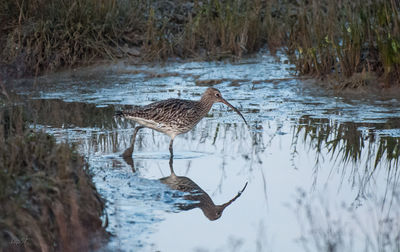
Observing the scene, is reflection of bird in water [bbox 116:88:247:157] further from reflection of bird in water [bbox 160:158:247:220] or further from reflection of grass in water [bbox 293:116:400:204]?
reflection of grass in water [bbox 293:116:400:204]

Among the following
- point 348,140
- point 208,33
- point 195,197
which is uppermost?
point 208,33

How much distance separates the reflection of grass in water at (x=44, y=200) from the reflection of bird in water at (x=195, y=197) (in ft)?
3.21

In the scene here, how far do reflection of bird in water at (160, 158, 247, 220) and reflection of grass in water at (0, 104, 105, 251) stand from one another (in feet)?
3.21

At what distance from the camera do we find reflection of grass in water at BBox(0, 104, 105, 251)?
5.02 metres

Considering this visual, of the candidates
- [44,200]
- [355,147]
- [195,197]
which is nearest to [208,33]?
[355,147]

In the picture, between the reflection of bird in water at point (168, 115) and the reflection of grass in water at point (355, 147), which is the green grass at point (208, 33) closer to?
the reflection of grass in water at point (355, 147)

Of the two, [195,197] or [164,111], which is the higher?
[164,111]

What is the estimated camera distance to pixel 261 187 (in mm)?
7066

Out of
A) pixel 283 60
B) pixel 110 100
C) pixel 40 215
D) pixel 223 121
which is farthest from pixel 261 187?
pixel 283 60

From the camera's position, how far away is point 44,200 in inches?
207

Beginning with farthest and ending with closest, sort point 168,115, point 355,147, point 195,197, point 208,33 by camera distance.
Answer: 1. point 208,33
2. point 168,115
3. point 355,147
4. point 195,197

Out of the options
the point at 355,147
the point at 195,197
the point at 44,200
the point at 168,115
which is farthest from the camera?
the point at 168,115

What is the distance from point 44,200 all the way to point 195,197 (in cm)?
189

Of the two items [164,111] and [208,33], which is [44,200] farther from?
[208,33]
